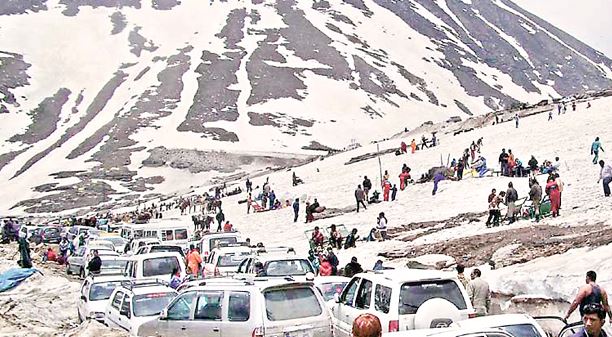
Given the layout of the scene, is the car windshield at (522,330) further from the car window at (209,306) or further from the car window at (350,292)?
the car window at (209,306)

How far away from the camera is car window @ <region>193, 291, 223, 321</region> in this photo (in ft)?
40.3

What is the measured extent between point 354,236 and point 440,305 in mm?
19781

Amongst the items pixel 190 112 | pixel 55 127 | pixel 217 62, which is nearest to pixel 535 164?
pixel 190 112

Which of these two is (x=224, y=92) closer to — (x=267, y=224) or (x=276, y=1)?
(x=276, y=1)

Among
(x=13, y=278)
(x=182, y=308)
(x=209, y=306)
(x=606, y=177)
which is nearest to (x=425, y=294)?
(x=209, y=306)

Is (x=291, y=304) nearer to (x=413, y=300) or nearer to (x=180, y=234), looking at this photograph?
(x=413, y=300)

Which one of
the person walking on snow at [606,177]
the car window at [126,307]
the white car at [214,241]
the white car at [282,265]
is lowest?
the car window at [126,307]

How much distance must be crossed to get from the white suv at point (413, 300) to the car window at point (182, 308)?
2.59 meters

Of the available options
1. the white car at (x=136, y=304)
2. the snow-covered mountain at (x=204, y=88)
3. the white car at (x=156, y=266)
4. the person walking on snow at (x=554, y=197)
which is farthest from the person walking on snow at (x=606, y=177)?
the snow-covered mountain at (x=204, y=88)

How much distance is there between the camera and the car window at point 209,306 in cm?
1230

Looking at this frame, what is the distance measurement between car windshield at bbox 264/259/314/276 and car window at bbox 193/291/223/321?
6217 mm

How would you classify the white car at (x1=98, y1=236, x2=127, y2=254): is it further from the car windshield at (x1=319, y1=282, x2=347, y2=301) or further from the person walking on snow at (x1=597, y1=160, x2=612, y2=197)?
the car windshield at (x1=319, y1=282, x2=347, y2=301)

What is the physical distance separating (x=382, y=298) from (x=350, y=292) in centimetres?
149

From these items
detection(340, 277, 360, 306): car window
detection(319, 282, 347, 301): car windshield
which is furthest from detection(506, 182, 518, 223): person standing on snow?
detection(340, 277, 360, 306): car window
